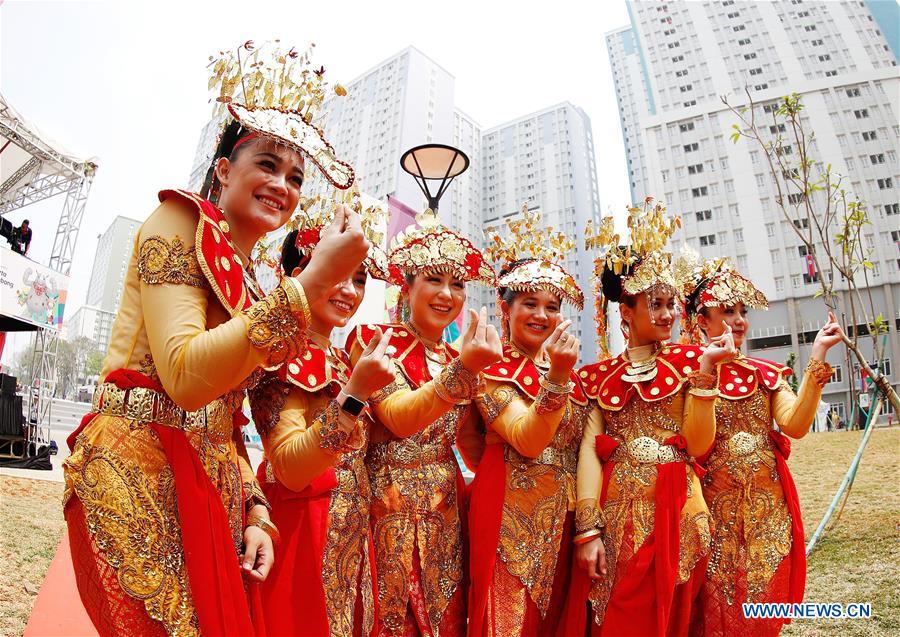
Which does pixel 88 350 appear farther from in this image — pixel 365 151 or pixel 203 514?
pixel 203 514

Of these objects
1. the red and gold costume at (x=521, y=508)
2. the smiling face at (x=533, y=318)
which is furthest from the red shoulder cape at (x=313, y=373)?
the smiling face at (x=533, y=318)

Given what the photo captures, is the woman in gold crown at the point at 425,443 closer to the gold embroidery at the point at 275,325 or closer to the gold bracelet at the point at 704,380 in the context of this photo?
the gold embroidery at the point at 275,325

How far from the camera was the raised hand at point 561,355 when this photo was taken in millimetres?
2441

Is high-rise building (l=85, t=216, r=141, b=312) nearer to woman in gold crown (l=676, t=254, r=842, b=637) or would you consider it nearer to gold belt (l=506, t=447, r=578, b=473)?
gold belt (l=506, t=447, r=578, b=473)

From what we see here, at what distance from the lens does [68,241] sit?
12211 mm

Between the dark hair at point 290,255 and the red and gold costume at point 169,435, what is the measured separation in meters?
1.36

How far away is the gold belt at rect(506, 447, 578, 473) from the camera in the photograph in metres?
2.82

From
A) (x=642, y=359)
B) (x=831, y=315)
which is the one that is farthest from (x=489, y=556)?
(x=831, y=315)

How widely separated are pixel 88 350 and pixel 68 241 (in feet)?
41.3

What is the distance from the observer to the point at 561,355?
96.1 inches

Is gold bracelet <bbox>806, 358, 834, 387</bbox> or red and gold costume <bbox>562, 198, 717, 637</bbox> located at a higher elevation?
gold bracelet <bbox>806, 358, 834, 387</bbox>

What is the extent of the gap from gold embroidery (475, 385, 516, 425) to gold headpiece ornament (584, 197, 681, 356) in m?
1.03

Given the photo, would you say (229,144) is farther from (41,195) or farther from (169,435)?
(41,195)

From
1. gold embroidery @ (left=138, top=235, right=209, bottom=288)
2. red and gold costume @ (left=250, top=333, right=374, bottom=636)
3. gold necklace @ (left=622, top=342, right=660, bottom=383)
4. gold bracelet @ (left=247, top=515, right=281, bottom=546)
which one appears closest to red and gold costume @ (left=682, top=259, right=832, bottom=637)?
gold necklace @ (left=622, top=342, right=660, bottom=383)
